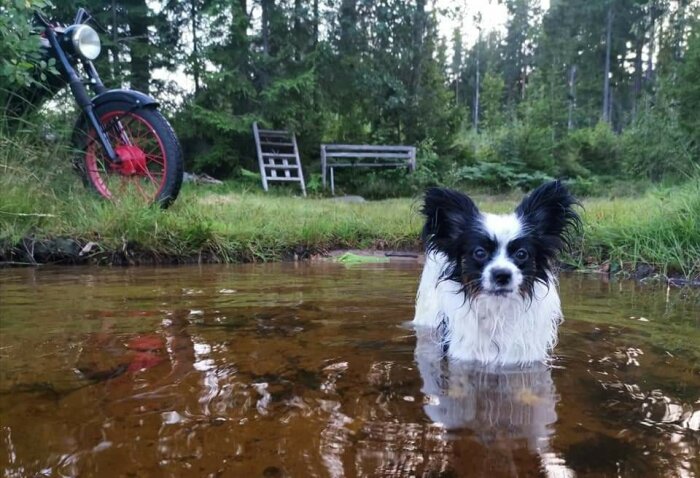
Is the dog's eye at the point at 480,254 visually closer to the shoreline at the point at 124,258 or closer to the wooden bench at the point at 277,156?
the shoreline at the point at 124,258

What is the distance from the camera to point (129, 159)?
19.9ft

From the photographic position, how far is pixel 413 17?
50.5 ft

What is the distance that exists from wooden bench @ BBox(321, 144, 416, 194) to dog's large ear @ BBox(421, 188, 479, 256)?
38.4 ft

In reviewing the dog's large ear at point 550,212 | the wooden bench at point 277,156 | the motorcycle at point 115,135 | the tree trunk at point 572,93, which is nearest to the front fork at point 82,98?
the motorcycle at point 115,135

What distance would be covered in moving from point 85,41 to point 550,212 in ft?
18.4

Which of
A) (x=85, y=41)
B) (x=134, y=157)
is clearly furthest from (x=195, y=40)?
(x=134, y=157)

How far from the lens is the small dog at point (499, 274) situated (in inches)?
107

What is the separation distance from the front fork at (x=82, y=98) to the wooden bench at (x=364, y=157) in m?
8.86

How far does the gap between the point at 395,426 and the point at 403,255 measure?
15.8 ft

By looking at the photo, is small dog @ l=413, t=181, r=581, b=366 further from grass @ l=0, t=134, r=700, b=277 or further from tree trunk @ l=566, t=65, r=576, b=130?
tree trunk @ l=566, t=65, r=576, b=130

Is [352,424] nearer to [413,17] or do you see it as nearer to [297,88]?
[297,88]

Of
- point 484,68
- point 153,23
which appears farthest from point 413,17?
point 484,68

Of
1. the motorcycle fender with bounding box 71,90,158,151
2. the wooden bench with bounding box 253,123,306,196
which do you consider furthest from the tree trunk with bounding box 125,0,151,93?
the motorcycle fender with bounding box 71,90,158,151

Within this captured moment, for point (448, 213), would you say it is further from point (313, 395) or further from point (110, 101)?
point (110, 101)
